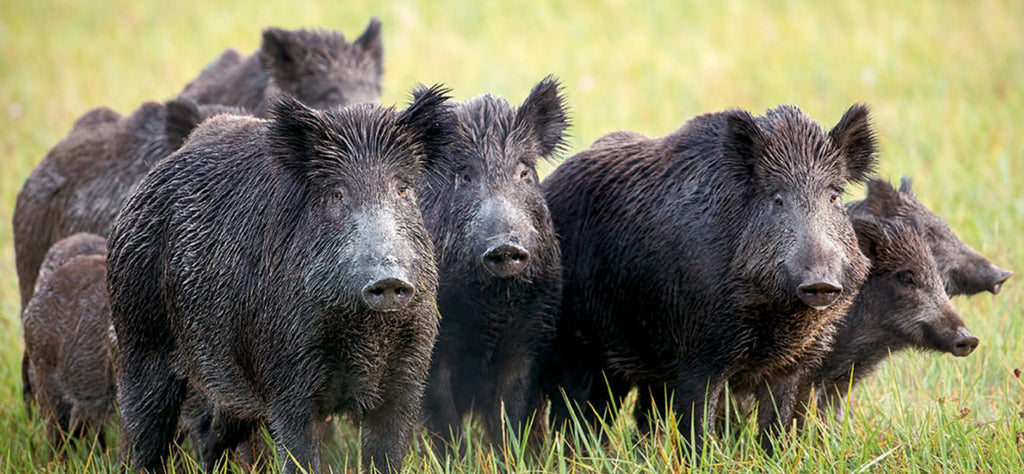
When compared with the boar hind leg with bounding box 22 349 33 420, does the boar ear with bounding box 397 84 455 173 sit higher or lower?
higher

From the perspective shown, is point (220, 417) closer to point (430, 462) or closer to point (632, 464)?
point (430, 462)

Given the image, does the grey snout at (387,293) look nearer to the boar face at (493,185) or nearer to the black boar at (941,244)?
the boar face at (493,185)

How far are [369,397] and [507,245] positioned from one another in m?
0.91

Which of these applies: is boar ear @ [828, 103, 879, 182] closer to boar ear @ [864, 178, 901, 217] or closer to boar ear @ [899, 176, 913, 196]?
boar ear @ [864, 178, 901, 217]

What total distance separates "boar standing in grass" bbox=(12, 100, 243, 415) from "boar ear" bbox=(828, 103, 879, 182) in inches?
159

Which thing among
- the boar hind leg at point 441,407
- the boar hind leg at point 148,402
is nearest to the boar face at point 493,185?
the boar hind leg at point 441,407

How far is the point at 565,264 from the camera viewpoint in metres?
5.93

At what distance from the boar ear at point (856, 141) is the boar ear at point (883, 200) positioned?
40cm

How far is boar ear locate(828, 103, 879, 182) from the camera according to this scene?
5262mm

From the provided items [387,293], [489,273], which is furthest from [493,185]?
[387,293]

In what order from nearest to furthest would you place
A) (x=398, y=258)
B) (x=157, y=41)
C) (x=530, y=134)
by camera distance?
(x=398, y=258), (x=530, y=134), (x=157, y=41)

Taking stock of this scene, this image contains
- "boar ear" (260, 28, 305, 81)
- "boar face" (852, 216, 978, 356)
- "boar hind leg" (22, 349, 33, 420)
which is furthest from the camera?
"boar ear" (260, 28, 305, 81)

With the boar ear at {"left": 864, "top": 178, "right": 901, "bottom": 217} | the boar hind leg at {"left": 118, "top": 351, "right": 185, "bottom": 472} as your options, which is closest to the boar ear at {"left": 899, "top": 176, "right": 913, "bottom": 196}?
the boar ear at {"left": 864, "top": 178, "right": 901, "bottom": 217}

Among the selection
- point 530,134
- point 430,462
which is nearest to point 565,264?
point 530,134
